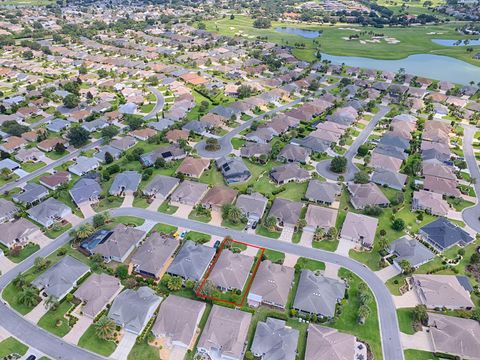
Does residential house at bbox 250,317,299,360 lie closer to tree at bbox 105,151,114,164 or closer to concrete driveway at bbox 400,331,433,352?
concrete driveway at bbox 400,331,433,352

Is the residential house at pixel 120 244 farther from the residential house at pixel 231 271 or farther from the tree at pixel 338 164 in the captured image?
the tree at pixel 338 164

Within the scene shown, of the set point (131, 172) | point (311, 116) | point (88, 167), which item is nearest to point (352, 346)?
point (131, 172)

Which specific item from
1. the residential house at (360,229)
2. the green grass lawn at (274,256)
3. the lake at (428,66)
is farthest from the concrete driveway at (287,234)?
the lake at (428,66)

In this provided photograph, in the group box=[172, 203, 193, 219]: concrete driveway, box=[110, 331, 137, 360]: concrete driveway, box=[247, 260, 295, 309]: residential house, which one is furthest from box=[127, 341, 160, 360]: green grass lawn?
box=[172, 203, 193, 219]: concrete driveway

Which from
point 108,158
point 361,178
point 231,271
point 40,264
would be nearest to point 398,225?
point 361,178

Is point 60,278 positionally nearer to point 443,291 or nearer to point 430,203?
point 443,291

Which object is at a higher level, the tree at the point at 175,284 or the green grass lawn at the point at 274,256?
the tree at the point at 175,284
